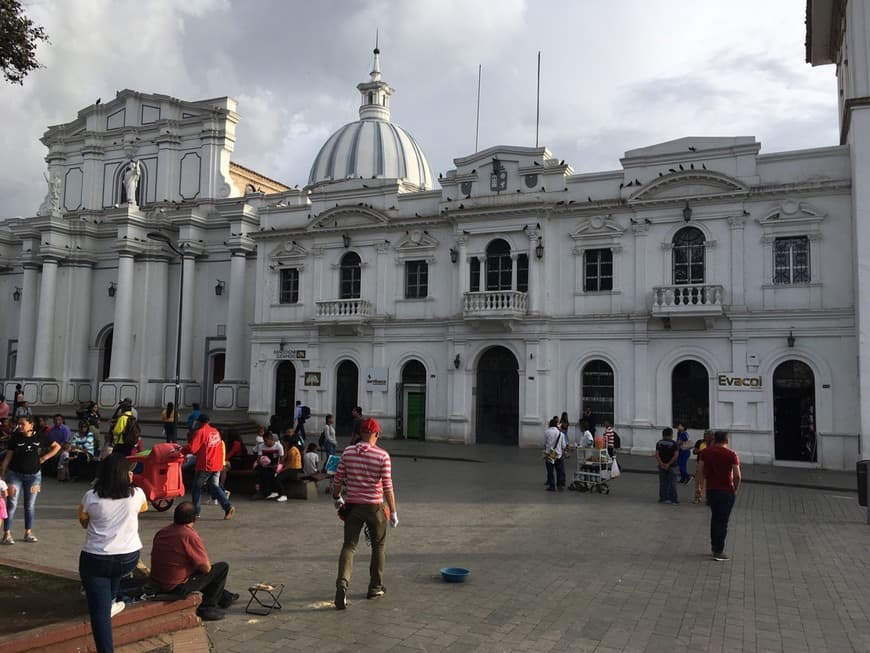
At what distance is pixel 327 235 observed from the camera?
1172 inches

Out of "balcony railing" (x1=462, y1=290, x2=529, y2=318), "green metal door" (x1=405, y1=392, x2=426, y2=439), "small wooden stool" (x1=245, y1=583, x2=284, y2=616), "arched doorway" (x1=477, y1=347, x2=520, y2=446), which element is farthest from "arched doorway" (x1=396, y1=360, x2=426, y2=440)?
"small wooden stool" (x1=245, y1=583, x2=284, y2=616)

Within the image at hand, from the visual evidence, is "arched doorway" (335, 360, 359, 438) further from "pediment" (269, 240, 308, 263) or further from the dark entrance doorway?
"pediment" (269, 240, 308, 263)

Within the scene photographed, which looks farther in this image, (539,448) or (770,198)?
(539,448)

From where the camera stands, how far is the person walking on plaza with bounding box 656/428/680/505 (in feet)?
46.4

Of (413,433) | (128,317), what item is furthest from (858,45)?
(128,317)

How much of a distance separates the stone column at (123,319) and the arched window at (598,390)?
23.0 m

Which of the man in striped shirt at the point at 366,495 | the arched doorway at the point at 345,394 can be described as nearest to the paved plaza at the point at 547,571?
the man in striped shirt at the point at 366,495

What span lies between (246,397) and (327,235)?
9087 mm

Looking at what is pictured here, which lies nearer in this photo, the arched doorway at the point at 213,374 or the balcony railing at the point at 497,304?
the balcony railing at the point at 497,304

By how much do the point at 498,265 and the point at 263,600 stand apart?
67.0ft

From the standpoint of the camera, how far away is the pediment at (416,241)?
28.0 meters

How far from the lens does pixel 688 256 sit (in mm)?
23781

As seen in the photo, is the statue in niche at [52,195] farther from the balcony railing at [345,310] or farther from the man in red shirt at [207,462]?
the man in red shirt at [207,462]

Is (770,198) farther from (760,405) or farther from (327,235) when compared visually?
(327,235)
